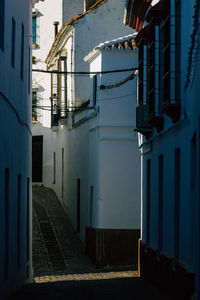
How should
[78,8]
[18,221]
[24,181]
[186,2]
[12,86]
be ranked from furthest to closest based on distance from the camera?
[78,8], [24,181], [18,221], [12,86], [186,2]

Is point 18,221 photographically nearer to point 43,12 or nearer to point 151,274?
point 151,274

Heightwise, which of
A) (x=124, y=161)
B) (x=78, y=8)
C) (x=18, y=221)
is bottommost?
(x=18, y=221)

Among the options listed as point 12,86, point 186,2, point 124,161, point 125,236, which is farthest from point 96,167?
point 186,2

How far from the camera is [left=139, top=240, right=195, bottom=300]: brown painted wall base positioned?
36.5ft

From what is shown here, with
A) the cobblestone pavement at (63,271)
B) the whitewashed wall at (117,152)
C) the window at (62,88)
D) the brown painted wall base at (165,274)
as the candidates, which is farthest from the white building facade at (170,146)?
the window at (62,88)

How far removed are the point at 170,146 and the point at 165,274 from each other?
2.53 m

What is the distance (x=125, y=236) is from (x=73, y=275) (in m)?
2.77

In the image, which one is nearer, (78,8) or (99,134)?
(99,134)

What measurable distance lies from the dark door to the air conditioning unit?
2112cm

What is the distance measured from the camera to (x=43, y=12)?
36.8 m

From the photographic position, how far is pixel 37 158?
1471 inches

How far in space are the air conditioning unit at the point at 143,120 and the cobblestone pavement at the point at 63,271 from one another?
3566 mm

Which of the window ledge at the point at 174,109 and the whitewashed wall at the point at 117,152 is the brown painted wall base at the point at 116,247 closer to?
the whitewashed wall at the point at 117,152

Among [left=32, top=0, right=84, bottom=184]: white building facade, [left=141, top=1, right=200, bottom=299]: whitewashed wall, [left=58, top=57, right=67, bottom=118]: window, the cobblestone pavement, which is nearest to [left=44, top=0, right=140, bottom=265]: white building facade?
[left=58, top=57, right=67, bottom=118]: window
